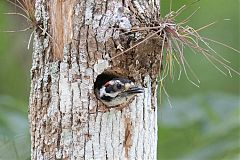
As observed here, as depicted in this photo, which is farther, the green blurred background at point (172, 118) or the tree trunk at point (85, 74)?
the green blurred background at point (172, 118)

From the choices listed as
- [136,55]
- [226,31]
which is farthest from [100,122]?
[226,31]

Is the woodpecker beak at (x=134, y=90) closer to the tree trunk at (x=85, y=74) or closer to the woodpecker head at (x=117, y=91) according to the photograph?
the woodpecker head at (x=117, y=91)

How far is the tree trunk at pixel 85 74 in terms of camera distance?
358 cm

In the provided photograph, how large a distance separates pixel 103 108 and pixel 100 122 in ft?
0.22

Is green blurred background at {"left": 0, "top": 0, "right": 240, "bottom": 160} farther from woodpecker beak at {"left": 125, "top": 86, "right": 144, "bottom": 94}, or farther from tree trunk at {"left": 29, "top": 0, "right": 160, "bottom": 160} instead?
woodpecker beak at {"left": 125, "top": 86, "right": 144, "bottom": 94}

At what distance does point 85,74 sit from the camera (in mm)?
3584

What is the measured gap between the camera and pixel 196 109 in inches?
229

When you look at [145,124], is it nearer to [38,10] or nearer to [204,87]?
[38,10]

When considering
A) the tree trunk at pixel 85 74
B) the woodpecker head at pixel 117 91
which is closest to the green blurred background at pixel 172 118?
the tree trunk at pixel 85 74

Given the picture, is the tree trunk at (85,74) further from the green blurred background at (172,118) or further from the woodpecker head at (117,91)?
the green blurred background at (172,118)

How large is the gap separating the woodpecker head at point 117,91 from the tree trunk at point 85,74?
0.04m

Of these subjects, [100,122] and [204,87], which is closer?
[100,122]

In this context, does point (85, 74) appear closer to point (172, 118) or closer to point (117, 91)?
point (117, 91)

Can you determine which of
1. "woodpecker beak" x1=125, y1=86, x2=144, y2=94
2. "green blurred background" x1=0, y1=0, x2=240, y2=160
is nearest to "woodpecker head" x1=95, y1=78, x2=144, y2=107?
"woodpecker beak" x1=125, y1=86, x2=144, y2=94
